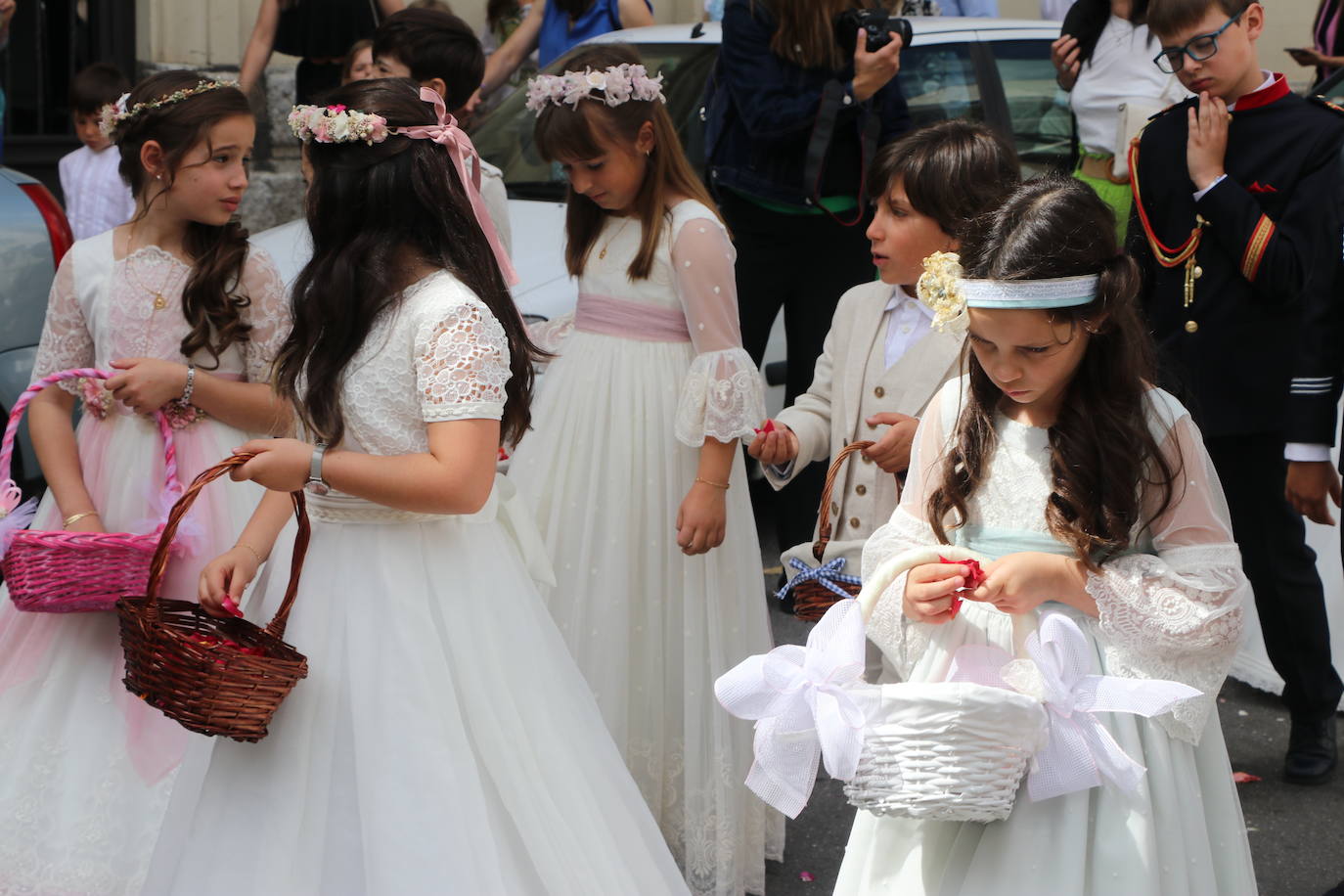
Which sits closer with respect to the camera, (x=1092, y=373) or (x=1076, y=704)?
(x=1076, y=704)

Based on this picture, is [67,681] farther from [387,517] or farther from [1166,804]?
[1166,804]

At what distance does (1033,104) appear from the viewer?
23.1 feet

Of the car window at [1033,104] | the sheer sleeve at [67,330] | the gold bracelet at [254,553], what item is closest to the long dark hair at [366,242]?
the gold bracelet at [254,553]

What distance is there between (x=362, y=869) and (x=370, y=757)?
0.18 m

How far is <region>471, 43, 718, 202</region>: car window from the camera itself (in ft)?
21.9

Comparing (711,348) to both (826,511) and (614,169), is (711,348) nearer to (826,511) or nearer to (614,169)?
(614,169)

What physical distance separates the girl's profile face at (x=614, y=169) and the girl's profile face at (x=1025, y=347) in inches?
58.4

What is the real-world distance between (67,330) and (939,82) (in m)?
4.23

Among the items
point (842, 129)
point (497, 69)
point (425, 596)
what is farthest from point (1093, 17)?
point (425, 596)

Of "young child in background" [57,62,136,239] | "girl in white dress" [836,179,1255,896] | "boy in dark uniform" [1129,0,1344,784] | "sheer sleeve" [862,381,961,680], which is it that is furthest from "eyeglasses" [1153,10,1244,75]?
"young child in background" [57,62,136,239]

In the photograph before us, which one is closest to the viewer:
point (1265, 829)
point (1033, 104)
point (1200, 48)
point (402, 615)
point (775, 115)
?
point (402, 615)

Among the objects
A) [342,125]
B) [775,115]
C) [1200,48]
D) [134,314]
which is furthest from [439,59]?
[1200,48]

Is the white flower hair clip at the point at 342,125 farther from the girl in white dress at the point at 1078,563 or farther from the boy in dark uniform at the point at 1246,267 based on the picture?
the boy in dark uniform at the point at 1246,267

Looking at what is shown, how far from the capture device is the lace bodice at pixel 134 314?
3.65 metres
